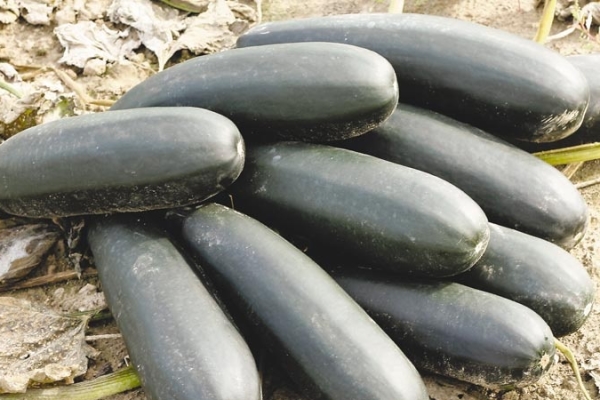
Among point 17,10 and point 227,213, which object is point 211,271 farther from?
point 17,10

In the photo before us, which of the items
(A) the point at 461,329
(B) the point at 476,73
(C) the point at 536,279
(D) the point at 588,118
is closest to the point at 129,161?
(A) the point at 461,329

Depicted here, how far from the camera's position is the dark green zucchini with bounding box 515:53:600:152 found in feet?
12.2

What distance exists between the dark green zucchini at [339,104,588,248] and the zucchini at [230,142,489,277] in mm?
286

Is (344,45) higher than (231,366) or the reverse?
higher

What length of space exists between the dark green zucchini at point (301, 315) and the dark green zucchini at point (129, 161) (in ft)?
0.67

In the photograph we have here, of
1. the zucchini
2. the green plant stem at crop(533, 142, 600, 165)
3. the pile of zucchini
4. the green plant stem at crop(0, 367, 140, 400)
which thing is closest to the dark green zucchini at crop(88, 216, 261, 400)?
the pile of zucchini

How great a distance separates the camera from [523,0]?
16.9ft

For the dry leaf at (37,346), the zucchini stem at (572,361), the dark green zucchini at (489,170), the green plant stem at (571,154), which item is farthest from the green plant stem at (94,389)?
the green plant stem at (571,154)

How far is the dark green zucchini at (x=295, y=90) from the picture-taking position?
3.17 meters

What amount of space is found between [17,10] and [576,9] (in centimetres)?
340

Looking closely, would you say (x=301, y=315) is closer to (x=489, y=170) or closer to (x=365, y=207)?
(x=365, y=207)

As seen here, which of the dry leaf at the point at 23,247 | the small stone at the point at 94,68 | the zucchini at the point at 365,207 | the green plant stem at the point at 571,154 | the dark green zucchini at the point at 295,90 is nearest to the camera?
the zucchini at the point at 365,207

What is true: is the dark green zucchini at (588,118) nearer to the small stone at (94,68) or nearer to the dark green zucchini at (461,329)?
the dark green zucchini at (461,329)

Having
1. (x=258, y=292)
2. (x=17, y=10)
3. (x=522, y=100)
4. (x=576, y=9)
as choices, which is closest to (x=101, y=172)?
(x=258, y=292)
